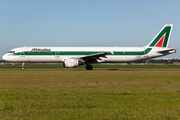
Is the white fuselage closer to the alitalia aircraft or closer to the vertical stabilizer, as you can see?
the alitalia aircraft

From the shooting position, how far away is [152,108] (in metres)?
7.73

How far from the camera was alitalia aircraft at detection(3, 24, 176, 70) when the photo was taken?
122 feet

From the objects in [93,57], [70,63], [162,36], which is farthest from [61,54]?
[162,36]

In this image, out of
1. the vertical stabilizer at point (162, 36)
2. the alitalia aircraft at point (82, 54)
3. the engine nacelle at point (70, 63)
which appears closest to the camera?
the engine nacelle at point (70, 63)

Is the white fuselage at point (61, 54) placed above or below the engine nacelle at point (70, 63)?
above

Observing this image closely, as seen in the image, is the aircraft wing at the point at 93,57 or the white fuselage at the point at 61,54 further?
the white fuselage at the point at 61,54

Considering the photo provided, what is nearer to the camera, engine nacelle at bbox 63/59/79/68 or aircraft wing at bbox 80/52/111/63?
engine nacelle at bbox 63/59/79/68

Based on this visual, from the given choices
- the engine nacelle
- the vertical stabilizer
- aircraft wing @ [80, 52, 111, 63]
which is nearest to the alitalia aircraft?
aircraft wing @ [80, 52, 111, 63]

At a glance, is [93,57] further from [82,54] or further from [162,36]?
[162,36]

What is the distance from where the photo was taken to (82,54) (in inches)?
1484

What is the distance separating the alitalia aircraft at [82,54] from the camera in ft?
122

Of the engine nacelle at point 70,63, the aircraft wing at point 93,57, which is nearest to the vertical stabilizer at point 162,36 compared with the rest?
the aircraft wing at point 93,57

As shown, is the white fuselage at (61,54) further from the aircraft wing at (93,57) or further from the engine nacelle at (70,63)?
the engine nacelle at (70,63)

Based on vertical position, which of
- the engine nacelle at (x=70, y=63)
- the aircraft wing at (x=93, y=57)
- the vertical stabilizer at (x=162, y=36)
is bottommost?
the engine nacelle at (x=70, y=63)
